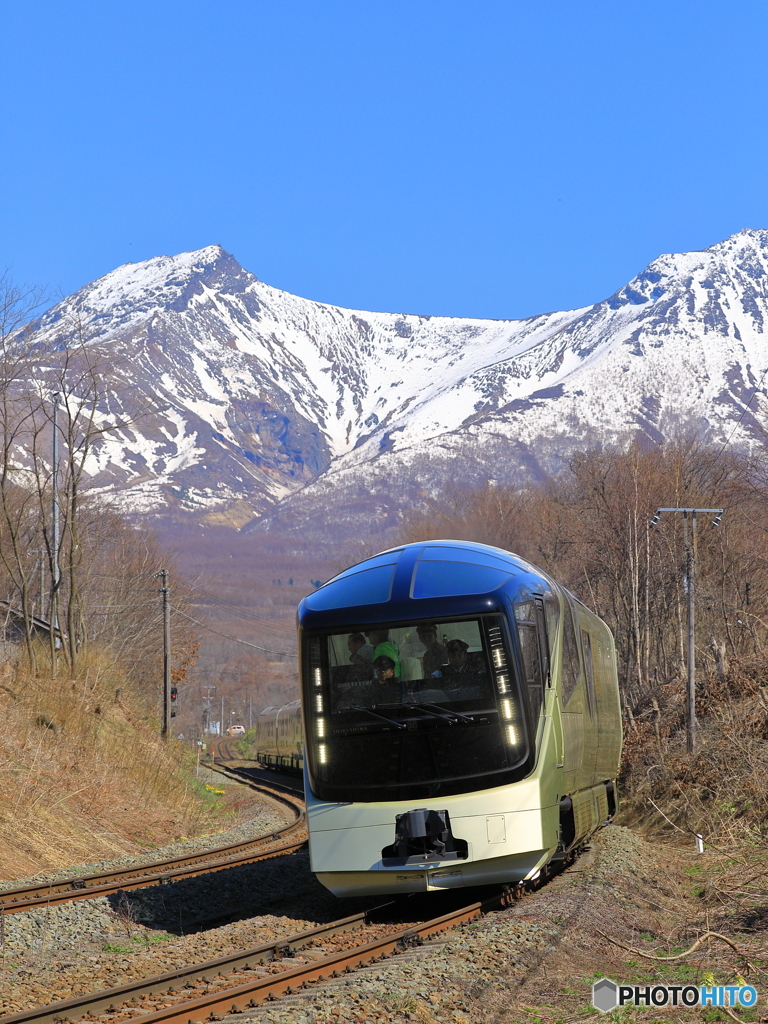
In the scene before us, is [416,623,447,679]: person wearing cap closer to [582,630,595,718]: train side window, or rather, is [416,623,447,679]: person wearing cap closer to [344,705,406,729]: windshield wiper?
[344,705,406,729]: windshield wiper

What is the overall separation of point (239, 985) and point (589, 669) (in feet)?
26.4

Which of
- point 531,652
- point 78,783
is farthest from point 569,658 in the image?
point 78,783

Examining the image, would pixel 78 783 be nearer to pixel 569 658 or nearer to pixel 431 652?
pixel 569 658

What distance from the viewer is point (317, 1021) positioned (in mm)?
6875

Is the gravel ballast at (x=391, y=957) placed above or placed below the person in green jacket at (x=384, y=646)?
below

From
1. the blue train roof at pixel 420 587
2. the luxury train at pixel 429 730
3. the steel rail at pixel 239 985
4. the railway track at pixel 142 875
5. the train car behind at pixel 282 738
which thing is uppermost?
the blue train roof at pixel 420 587

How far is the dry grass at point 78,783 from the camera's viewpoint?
645 inches

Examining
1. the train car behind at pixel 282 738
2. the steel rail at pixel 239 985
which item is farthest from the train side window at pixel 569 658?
the train car behind at pixel 282 738

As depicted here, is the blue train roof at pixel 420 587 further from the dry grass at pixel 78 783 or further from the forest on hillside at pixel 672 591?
the dry grass at pixel 78 783

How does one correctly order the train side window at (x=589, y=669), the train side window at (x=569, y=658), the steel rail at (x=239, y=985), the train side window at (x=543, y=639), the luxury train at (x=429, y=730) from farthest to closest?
1. the train side window at (x=589, y=669)
2. the train side window at (x=569, y=658)
3. the train side window at (x=543, y=639)
4. the luxury train at (x=429, y=730)
5. the steel rail at (x=239, y=985)

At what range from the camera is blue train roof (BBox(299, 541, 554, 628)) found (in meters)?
11.0

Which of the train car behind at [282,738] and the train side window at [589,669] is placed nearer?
the train side window at [589,669]

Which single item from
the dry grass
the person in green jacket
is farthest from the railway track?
the person in green jacket

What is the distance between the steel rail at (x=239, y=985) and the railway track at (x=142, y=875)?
339cm
